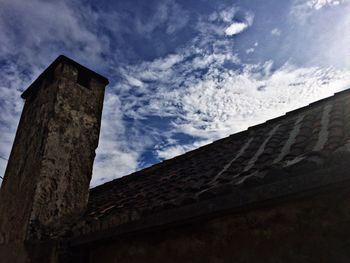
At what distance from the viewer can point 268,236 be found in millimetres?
2299

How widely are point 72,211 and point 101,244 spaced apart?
1027mm

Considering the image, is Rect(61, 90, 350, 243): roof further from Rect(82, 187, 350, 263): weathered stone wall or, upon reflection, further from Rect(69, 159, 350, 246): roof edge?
Rect(82, 187, 350, 263): weathered stone wall

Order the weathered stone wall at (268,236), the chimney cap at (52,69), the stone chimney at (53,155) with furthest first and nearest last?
the chimney cap at (52,69)
the stone chimney at (53,155)
the weathered stone wall at (268,236)

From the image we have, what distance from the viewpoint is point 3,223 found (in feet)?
14.7

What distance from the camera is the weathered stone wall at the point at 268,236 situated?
2.02 meters

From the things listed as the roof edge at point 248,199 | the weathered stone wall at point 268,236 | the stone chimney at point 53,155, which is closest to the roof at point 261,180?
the roof edge at point 248,199

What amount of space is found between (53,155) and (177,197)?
8.06 ft

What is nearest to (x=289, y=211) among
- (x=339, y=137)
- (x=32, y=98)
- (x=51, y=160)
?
(x=339, y=137)

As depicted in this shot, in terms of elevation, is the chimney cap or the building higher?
the chimney cap

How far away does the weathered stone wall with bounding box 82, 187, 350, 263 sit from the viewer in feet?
6.62

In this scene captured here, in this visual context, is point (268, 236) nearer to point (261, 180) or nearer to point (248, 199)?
point (248, 199)

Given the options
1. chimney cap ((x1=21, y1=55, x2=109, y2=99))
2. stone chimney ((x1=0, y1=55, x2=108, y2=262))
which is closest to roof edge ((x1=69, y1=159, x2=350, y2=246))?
stone chimney ((x1=0, y1=55, x2=108, y2=262))

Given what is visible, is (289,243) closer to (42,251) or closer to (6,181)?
(42,251)

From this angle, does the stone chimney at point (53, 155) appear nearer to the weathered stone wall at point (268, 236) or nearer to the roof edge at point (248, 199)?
the roof edge at point (248, 199)
